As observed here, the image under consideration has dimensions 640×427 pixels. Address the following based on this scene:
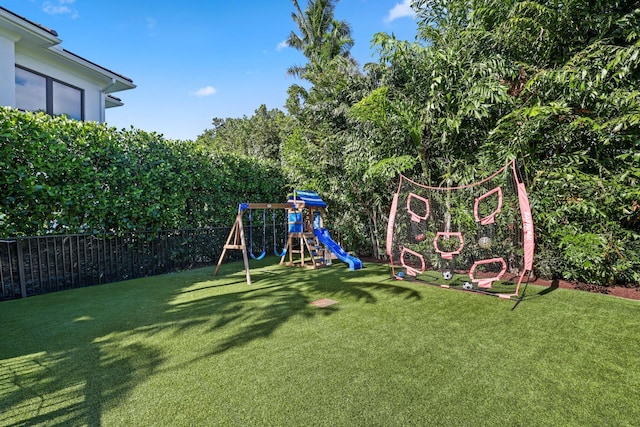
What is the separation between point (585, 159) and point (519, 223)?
118cm

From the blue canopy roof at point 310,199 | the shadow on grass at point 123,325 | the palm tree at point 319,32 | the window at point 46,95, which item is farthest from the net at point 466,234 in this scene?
the palm tree at point 319,32

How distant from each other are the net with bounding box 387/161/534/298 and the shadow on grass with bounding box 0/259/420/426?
825 mm

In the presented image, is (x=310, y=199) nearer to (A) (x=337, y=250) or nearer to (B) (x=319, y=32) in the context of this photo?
(A) (x=337, y=250)

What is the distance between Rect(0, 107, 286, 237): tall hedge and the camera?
15.6 feet

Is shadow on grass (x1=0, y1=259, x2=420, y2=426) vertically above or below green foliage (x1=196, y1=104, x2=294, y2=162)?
below

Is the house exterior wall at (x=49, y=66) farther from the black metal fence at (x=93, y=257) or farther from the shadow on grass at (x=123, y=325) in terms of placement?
the shadow on grass at (x=123, y=325)

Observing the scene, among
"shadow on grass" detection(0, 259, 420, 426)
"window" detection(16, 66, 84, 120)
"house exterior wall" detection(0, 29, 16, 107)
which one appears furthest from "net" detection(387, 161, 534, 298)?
"window" detection(16, 66, 84, 120)

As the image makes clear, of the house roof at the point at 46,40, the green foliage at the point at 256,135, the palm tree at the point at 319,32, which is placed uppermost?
the palm tree at the point at 319,32

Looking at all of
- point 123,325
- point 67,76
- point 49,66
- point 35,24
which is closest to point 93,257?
point 123,325

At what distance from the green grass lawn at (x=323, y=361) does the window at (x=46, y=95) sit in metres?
6.06

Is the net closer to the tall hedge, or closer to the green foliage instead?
the tall hedge

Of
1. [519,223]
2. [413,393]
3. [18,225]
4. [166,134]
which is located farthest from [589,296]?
[18,225]

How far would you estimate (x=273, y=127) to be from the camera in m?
21.9

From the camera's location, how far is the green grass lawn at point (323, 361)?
193 centimetres
